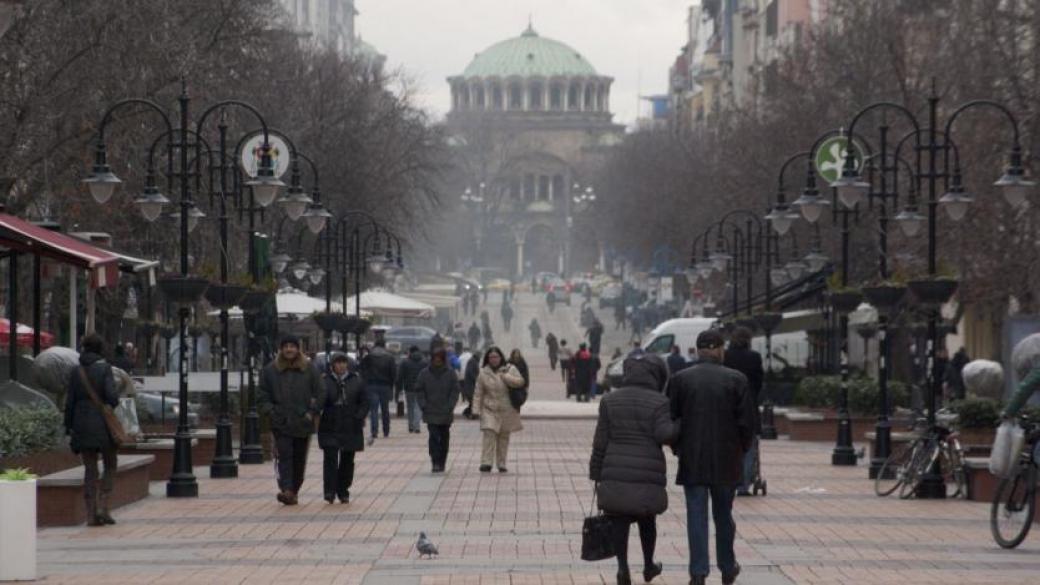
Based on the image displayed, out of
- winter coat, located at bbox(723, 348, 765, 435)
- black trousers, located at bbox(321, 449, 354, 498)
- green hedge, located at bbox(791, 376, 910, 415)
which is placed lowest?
black trousers, located at bbox(321, 449, 354, 498)

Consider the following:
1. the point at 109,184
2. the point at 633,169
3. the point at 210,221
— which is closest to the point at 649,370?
the point at 109,184

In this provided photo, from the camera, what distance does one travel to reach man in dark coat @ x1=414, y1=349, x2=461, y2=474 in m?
30.4

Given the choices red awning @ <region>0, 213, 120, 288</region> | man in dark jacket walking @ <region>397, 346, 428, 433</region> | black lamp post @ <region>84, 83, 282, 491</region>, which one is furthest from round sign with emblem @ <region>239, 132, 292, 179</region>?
red awning @ <region>0, 213, 120, 288</region>

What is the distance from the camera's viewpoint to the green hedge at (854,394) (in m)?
38.9

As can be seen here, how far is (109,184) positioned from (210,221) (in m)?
18.0

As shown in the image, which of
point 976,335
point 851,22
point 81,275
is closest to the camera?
point 81,275

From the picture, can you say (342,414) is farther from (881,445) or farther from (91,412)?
(881,445)

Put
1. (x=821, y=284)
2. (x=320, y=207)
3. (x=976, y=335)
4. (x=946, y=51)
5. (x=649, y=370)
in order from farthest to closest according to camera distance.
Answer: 1. (x=976, y=335)
2. (x=821, y=284)
3. (x=946, y=51)
4. (x=320, y=207)
5. (x=649, y=370)

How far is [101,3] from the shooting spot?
3712 centimetres

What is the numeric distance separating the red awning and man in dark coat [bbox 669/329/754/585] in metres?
9.87

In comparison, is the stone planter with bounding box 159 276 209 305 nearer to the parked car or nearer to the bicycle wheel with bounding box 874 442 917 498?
the bicycle wheel with bounding box 874 442 917 498

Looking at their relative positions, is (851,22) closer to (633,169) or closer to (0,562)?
(0,562)

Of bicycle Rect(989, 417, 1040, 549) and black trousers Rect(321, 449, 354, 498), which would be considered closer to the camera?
bicycle Rect(989, 417, 1040, 549)

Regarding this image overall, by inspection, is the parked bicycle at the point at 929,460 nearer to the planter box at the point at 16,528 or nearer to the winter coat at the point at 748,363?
the winter coat at the point at 748,363
